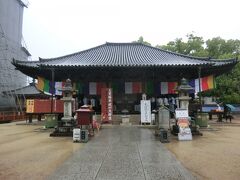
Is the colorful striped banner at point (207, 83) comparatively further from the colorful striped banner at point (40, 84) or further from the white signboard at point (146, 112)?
the colorful striped banner at point (40, 84)

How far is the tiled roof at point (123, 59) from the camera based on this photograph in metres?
22.2

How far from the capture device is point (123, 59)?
25.1 metres

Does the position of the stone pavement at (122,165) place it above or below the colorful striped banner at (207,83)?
below

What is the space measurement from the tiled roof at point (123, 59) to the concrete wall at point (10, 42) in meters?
15.8

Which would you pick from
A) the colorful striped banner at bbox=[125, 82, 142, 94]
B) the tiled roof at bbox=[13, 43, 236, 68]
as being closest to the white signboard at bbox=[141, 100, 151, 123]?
the colorful striped banner at bbox=[125, 82, 142, 94]

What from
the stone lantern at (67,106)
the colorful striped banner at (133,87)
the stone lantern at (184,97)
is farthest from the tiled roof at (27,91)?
the stone lantern at (184,97)

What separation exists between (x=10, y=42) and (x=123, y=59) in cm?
2405

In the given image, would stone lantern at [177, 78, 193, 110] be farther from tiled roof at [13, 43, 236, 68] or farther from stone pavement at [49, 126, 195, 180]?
stone pavement at [49, 126, 195, 180]

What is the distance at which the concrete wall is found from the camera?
1529 inches

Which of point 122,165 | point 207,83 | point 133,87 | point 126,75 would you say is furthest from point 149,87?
point 122,165

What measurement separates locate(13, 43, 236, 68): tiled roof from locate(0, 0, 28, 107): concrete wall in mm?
15781

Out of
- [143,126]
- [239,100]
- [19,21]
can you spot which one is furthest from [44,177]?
[19,21]

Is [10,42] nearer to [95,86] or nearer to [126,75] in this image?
[95,86]

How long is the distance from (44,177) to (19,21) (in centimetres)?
4365
